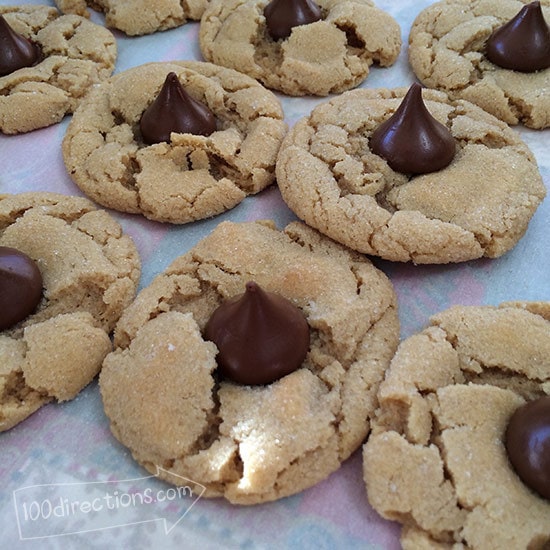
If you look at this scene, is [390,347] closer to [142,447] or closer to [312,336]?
[312,336]

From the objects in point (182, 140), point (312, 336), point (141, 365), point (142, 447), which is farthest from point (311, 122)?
point (142, 447)

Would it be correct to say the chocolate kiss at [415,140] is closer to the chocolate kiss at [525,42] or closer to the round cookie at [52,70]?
the chocolate kiss at [525,42]

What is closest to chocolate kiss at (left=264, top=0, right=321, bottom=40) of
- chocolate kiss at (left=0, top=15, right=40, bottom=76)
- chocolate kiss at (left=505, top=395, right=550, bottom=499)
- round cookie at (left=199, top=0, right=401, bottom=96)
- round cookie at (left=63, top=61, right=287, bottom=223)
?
round cookie at (left=199, top=0, right=401, bottom=96)

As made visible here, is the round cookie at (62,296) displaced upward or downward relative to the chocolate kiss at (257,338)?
downward

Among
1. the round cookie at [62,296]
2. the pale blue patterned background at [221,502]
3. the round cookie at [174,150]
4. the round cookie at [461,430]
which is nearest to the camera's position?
the round cookie at [461,430]

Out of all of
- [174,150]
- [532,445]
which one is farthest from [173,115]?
[532,445]

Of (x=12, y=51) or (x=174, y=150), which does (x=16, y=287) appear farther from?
(x=12, y=51)

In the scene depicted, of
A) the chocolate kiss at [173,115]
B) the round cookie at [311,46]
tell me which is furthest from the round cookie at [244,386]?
the round cookie at [311,46]
